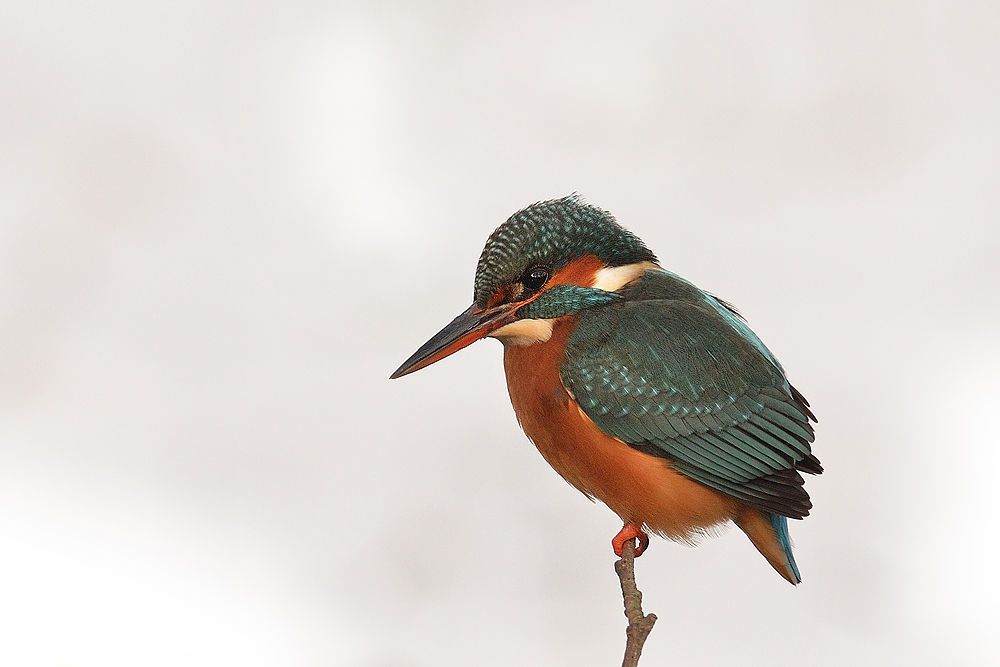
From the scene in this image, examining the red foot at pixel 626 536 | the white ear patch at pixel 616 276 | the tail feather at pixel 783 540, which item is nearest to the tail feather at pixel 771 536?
the tail feather at pixel 783 540

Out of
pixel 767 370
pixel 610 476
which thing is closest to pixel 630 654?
pixel 610 476

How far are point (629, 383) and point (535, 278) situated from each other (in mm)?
140

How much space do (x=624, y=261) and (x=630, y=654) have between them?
1.31ft

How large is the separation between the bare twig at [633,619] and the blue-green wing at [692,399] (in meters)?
0.13

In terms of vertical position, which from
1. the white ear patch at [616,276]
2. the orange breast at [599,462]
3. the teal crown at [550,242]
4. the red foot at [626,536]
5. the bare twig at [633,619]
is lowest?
the bare twig at [633,619]

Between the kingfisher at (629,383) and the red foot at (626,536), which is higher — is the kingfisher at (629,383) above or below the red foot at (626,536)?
above

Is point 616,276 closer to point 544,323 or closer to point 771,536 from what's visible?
point 544,323

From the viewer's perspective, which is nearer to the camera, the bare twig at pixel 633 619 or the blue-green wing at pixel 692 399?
the bare twig at pixel 633 619

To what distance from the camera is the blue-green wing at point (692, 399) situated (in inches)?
37.2

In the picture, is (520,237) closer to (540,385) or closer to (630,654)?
(540,385)

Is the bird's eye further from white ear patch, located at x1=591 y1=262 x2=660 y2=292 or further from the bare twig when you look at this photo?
the bare twig

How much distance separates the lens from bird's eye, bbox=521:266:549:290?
95cm

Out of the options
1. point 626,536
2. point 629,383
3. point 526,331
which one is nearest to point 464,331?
point 526,331

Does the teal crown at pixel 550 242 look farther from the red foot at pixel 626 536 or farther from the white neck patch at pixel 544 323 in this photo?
the red foot at pixel 626 536
